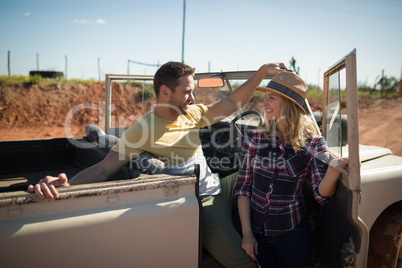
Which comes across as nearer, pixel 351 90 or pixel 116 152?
pixel 351 90

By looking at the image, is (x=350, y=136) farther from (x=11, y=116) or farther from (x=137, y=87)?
(x=137, y=87)

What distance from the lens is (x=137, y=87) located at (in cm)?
2083

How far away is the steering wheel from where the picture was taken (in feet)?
9.36

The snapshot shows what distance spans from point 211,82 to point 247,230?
6.08 feet

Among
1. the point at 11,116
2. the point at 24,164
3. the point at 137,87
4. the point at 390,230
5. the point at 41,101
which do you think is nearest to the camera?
the point at 390,230

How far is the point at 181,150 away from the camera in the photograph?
7.27 feet

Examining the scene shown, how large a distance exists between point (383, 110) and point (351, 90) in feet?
64.9

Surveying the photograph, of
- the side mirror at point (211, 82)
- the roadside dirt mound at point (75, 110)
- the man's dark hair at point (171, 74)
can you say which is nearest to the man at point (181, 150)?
the man's dark hair at point (171, 74)

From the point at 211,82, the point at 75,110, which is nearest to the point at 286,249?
the point at 211,82

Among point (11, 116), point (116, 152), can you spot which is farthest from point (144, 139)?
point (11, 116)

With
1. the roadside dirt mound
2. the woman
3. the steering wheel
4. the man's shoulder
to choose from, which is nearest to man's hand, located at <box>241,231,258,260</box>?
the woman

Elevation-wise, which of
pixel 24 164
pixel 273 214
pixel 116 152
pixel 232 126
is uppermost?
pixel 232 126

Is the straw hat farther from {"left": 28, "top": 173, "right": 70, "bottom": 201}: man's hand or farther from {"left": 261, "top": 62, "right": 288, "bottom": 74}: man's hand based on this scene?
{"left": 28, "top": 173, "right": 70, "bottom": 201}: man's hand

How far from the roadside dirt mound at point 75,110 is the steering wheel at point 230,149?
11136 mm
